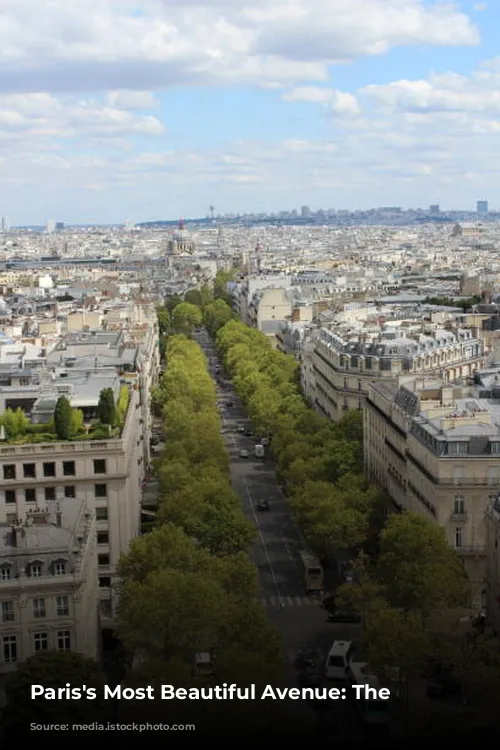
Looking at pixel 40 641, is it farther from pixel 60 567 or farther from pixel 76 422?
pixel 76 422

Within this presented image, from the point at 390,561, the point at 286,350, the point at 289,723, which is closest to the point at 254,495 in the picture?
the point at 390,561

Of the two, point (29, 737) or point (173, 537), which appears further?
point (173, 537)

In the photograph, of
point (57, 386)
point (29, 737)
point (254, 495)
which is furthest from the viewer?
point (254, 495)

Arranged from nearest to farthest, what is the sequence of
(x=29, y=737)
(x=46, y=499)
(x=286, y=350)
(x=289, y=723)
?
(x=29, y=737) < (x=289, y=723) < (x=46, y=499) < (x=286, y=350)

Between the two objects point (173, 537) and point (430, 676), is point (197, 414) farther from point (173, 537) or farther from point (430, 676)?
point (430, 676)

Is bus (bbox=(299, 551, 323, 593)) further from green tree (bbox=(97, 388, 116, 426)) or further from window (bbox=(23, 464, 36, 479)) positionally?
window (bbox=(23, 464, 36, 479))

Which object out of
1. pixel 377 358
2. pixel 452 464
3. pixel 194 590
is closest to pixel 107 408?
pixel 452 464

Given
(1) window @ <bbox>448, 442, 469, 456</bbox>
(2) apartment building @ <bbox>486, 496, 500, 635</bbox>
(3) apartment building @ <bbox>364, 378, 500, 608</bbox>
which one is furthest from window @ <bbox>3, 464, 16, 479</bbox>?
(2) apartment building @ <bbox>486, 496, 500, 635</bbox>

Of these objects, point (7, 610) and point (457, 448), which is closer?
point (7, 610)
